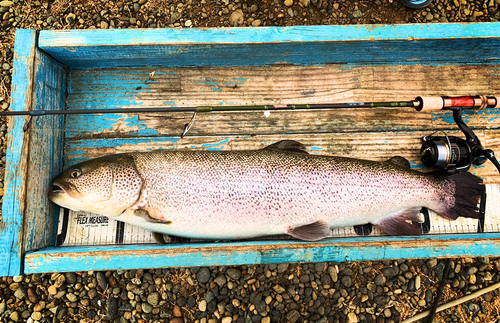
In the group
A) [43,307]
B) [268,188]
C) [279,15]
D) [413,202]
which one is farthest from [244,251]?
[279,15]

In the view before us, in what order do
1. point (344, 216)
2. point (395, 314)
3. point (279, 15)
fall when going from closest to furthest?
point (344, 216)
point (395, 314)
point (279, 15)

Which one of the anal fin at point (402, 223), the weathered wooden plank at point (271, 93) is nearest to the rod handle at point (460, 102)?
the weathered wooden plank at point (271, 93)

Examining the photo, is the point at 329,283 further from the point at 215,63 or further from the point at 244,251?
the point at 215,63

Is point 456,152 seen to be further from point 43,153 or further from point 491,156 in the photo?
point 43,153

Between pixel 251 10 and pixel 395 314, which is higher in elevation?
pixel 251 10

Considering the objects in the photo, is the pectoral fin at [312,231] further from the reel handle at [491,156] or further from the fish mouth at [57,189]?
the fish mouth at [57,189]
